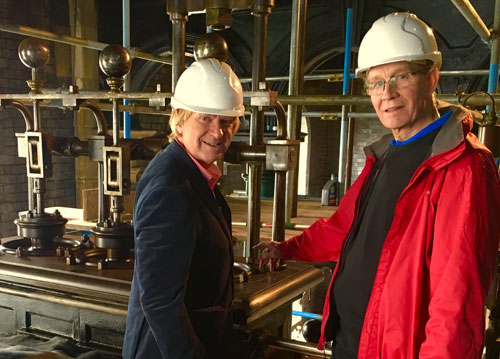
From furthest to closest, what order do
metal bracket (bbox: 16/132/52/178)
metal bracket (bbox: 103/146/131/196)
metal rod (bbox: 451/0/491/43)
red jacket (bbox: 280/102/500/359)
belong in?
metal rod (bbox: 451/0/491/43)
metal bracket (bbox: 16/132/52/178)
metal bracket (bbox: 103/146/131/196)
red jacket (bbox: 280/102/500/359)

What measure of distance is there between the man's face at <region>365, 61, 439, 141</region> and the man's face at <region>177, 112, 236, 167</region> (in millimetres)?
430

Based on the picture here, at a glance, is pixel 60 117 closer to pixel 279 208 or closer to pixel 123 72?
pixel 123 72

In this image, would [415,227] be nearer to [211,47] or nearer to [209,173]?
[209,173]

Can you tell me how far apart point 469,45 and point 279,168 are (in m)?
4.16

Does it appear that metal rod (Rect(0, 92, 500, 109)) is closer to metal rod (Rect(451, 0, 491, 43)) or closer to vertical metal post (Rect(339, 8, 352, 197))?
metal rod (Rect(451, 0, 491, 43))

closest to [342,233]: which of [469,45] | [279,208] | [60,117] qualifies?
[279,208]

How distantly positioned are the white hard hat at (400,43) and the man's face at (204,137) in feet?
1.41

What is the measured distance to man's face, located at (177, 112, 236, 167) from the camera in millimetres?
1304

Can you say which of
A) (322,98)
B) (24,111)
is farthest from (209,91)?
(24,111)

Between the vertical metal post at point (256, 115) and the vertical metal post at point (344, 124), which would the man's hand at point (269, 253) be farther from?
the vertical metal post at point (344, 124)

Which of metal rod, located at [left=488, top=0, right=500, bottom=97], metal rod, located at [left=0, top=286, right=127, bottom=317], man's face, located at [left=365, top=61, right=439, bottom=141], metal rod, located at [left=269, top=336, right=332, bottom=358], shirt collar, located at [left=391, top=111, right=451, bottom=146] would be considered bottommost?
metal rod, located at [left=269, top=336, right=332, bottom=358]

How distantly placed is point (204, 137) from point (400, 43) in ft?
1.83

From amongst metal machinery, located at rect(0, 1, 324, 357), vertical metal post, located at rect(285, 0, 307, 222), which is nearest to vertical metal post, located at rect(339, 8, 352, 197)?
vertical metal post, located at rect(285, 0, 307, 222)

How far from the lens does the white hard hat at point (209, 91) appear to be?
129 centimetres
